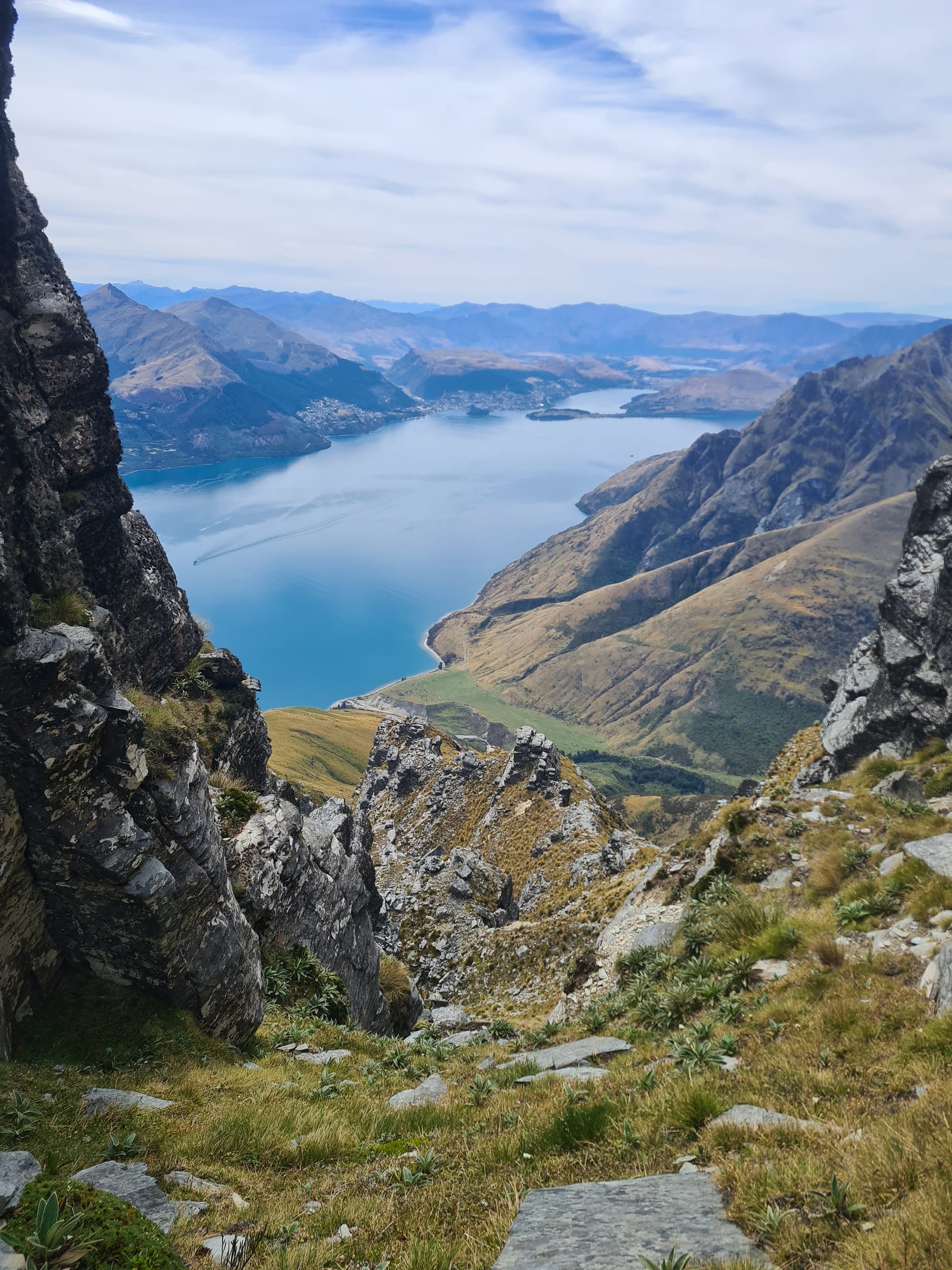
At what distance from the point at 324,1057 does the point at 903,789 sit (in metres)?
18.3

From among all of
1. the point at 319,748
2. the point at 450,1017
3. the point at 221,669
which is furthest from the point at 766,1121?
the point at 319,748

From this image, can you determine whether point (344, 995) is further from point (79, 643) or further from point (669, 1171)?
point (669, 1171)

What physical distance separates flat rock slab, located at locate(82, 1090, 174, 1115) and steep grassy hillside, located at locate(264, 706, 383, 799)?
3263 inches

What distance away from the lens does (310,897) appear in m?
24.4

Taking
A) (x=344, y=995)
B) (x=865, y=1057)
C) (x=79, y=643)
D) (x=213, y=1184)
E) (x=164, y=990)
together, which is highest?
(x=79, y=643)

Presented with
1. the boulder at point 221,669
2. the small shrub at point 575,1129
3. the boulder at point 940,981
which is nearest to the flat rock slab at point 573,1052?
the small shrub at point 575,1129

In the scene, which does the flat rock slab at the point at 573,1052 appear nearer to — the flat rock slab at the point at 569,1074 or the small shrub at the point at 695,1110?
the flat rock slab at the point at 569,1074

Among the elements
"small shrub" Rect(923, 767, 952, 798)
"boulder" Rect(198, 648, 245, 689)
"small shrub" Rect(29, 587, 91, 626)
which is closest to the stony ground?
"small shrub" Rect(923, 767, 952, 798)

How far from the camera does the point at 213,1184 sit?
350 inches

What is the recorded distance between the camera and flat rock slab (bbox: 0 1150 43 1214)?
686cm

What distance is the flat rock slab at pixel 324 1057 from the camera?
16.7 meters

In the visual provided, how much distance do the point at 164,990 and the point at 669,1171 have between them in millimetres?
12895

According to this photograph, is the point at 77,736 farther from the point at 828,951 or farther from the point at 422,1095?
the point at 828,951

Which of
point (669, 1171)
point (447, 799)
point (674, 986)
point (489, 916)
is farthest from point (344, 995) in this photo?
point (447, 799)
